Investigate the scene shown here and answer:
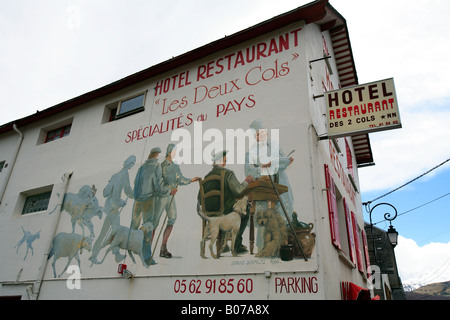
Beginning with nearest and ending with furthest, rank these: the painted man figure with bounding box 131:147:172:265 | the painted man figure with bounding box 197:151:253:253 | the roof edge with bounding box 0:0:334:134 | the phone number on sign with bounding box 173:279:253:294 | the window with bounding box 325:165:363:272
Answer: the phone number on sign with bounding box 173:279:253:294
the painted man figure with bounding box 197:151:253:253
the window with bounding box 325:165:363:272
the painted man figure with bounding box 131:147:172:265
the roof edge with bounding box 0:0:334:134

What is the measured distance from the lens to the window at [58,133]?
12.5 metres

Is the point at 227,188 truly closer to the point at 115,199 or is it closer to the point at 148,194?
the point at 148,194

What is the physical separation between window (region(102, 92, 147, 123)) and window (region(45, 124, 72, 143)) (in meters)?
1.86

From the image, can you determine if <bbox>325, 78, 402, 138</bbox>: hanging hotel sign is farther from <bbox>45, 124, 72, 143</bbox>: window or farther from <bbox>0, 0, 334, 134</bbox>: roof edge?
<bbox>45, 124, 72, 143</bbox>: window

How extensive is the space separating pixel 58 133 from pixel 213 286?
898 centimetres

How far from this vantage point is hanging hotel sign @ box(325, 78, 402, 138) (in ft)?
22.5

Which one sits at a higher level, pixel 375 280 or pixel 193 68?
pixel 193 68

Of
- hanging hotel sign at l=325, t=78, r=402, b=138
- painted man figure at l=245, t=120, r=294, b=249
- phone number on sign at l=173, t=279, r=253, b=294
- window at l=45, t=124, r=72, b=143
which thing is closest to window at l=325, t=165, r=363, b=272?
painted man figure at l=245, t=120, r=294, b=249

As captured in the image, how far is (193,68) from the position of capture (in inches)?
398

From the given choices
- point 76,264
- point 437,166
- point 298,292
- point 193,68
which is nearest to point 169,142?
point 193,68

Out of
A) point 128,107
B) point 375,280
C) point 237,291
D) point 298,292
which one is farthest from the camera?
point 375,280

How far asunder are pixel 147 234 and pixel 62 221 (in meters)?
3.36

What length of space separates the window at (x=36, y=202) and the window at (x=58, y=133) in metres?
2.21

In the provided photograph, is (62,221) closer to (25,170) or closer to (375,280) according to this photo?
(25,170)
